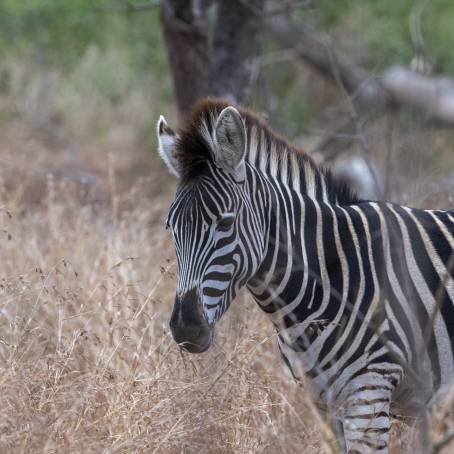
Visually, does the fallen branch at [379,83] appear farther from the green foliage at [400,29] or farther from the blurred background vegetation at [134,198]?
the green foliage at [400,29]

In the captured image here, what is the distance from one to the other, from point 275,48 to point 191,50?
653cm

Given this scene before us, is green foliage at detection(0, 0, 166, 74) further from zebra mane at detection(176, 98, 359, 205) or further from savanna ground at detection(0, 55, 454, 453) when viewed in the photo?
zebra mane at detection(176, 98, 359, 205)

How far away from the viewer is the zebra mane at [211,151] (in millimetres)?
3844

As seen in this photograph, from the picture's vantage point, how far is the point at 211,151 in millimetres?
3832

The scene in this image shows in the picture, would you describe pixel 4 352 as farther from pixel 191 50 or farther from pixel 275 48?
pixel 275 48

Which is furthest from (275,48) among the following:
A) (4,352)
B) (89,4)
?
(4,352)

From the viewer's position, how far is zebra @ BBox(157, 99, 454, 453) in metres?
3.70

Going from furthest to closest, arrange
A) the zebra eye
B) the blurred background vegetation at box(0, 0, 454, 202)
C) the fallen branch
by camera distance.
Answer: the blurred background vegetation at box(0, 0, 454, 202) < the fallen branch < the zebra eye

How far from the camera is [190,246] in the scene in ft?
12.1

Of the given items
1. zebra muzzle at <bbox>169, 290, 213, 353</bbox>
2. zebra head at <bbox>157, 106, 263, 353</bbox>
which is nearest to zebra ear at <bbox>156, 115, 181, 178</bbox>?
zebra head at <bbox>157, 106, 263, 353</bbox>

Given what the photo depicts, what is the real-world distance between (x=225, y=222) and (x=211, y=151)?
1.15 ft

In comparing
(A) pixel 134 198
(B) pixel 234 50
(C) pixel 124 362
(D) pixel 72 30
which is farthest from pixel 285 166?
(D) pixel 72 30

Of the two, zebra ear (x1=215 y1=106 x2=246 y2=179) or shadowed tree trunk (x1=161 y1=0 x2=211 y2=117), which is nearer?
zebra ear (x1=215 y1=106 x2=246 y2=179)

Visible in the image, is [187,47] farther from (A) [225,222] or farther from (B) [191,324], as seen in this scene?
(B) [191,324]
